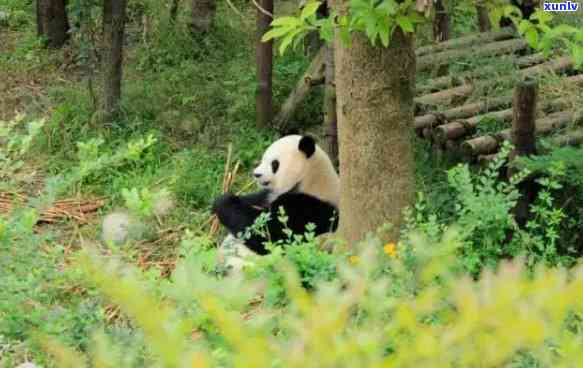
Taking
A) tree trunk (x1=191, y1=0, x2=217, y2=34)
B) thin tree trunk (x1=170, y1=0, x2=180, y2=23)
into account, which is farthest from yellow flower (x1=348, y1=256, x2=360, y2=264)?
thin tree trunk (x1=170, y1=0, x2=180, y2=23)

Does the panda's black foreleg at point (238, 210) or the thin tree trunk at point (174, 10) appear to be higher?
the thin tree trunk at point (174, 10)

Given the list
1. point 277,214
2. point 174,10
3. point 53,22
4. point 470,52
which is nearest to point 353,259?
point 277,214

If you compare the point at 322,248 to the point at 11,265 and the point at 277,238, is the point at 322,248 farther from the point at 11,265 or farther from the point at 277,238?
the point at 11,265

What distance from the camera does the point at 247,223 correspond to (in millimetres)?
5070

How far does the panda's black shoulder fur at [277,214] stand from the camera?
4.98 metres

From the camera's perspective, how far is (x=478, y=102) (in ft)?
18.0

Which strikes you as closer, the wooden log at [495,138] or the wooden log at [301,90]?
the wooden log at [495,138]

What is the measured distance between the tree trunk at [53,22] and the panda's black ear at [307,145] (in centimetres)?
325

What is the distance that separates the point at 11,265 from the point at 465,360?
6.33 ft

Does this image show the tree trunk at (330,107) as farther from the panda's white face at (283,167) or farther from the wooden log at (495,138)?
the wooden log at (495,138)

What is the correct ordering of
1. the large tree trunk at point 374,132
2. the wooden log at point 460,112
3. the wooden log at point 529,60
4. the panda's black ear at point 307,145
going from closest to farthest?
the large tree trunk at point 374,132 < the panda's black ear at point 307,145 < the wooden log at point 460,112 < the wooden log at point 529,60

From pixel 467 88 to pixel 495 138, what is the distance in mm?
639

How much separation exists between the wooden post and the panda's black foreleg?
1289mm

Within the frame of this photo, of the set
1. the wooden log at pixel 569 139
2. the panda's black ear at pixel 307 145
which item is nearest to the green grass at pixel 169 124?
the wooden log at pixel 569 139
